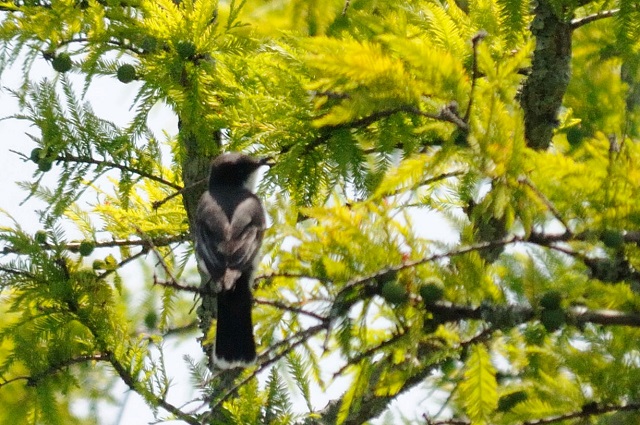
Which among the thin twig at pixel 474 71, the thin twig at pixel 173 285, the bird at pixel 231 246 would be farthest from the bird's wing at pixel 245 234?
the thin twig at pixel 474 71

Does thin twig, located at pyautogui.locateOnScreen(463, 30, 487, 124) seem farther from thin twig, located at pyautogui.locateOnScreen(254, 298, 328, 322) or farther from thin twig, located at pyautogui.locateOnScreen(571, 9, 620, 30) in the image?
thin twig, located at pyautogui.locateOnScreen(571, 9, 620, 30)

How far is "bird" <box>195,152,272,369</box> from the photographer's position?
444 centimetres

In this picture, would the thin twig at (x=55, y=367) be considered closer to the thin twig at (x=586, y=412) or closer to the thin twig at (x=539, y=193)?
the thin twig at (x=586, y=412)

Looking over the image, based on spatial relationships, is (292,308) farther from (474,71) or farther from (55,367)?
(55,367)

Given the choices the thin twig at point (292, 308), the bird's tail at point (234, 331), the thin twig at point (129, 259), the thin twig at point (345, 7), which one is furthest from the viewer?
the thin twig at point (129, 259)

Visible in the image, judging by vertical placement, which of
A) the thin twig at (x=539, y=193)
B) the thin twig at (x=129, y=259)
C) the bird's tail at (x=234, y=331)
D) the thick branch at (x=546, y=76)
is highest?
the thin twig at (x=129, y=259)

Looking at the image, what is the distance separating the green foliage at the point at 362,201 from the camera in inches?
99.7

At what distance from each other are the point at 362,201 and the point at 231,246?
1.93 metres

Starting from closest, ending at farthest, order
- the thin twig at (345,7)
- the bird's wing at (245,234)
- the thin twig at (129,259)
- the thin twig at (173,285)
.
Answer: the thin twig at (173,285)
the thin twig at (345,7)
the bird's wing at (245,234)
the thin twig at (129,259)

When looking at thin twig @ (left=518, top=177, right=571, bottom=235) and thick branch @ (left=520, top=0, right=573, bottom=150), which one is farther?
thick branch @ (left=520, top=0, right=573, bottom=150)

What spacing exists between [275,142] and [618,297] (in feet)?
5.20

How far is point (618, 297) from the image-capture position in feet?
9.10

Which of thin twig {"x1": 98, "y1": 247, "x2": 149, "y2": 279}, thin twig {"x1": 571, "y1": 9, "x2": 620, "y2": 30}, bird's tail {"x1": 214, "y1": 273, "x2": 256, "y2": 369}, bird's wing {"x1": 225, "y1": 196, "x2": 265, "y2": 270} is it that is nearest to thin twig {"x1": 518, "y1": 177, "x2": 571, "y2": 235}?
thin twig {"x1": 571, "y1": 9, "x2": 620, "y2": 30}

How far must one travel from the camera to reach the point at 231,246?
5004mm
